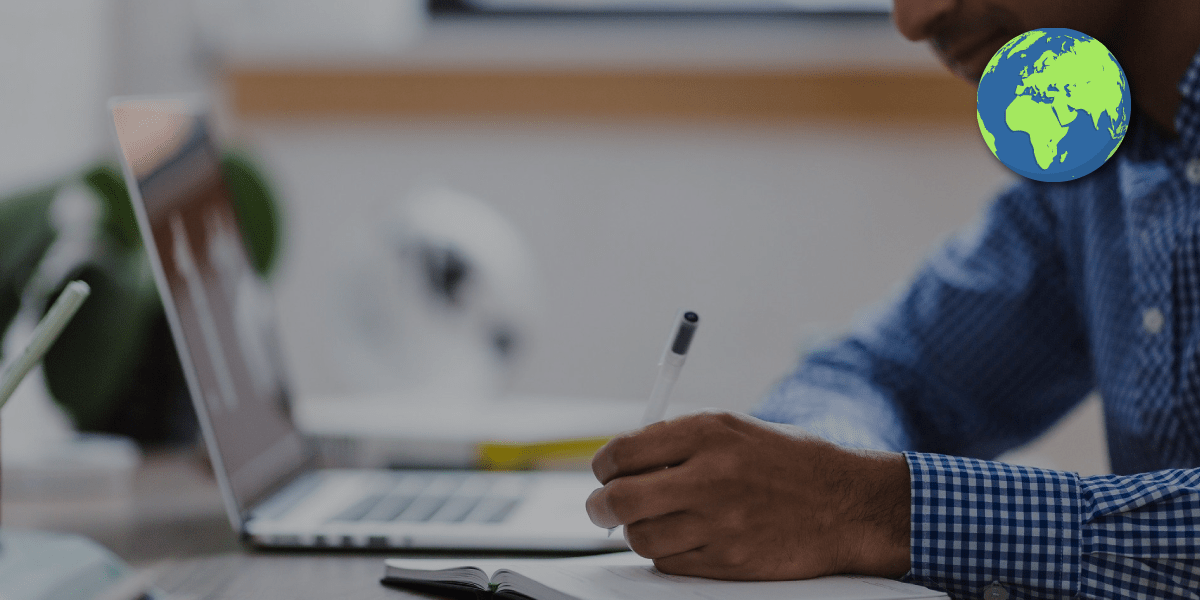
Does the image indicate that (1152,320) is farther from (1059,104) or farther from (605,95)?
(605,95)

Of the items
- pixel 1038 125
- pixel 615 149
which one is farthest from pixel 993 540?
pixel 615 149

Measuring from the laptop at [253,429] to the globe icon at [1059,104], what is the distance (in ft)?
1.11

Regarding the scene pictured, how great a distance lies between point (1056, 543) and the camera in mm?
490

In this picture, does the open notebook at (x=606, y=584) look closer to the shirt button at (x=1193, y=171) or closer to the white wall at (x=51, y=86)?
the shirt button at (x=1193, y=171)

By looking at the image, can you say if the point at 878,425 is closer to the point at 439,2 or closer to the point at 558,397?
the point at 558,397

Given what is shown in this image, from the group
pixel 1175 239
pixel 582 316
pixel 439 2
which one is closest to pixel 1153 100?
pixel 1175 239

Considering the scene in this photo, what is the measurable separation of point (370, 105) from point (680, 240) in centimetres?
62

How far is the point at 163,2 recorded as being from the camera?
1.75 m

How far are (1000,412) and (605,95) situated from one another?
3.15 ft

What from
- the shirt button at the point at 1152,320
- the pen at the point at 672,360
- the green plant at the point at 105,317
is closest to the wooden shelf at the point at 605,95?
the green plant at the point at 105,317


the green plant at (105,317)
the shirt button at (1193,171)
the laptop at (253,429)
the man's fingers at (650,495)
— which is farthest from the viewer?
the green plant at (105,317)

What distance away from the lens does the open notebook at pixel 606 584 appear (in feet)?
1.41

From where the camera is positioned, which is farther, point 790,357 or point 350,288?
point 790,357

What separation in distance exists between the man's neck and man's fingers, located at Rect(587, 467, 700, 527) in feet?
1.47
